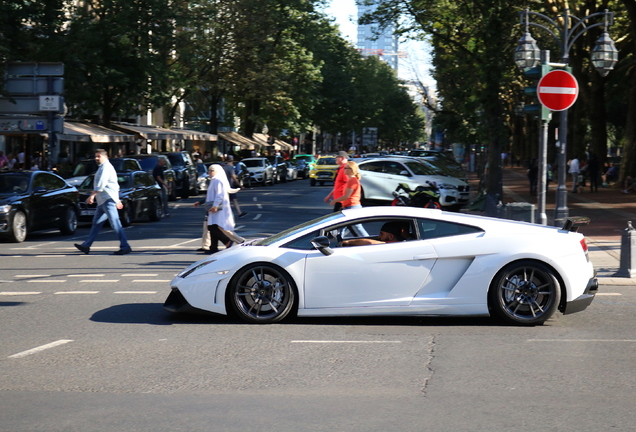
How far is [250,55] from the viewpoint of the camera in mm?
49594

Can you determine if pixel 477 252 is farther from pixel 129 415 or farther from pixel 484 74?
pixel 484 74

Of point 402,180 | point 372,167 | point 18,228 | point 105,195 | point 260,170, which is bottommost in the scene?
point 18,228

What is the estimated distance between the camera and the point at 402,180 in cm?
2709

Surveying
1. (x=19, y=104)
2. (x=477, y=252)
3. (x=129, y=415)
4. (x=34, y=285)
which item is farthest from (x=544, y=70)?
(x=19, y=104)

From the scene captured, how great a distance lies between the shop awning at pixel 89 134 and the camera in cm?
3669

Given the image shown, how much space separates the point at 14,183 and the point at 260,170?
30416 millimetres

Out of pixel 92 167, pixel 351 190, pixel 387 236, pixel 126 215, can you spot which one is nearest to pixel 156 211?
pixel 126 215

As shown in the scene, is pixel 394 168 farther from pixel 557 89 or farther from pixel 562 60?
pixel 557 89

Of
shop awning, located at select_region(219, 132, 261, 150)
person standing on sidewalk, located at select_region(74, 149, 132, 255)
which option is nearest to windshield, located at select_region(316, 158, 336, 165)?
shop awning, located at select_region(219, 132, 261, 150)

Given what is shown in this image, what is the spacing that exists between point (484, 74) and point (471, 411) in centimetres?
2313

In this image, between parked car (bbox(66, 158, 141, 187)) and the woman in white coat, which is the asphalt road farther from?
parked car (bbox(66, 158, 141, 187))

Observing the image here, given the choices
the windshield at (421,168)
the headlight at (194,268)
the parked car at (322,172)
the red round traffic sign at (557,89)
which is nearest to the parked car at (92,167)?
the windshield at (421,168)

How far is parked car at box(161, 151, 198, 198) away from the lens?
118 ft

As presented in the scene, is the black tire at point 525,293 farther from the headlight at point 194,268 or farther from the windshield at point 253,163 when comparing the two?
the windshield at point 253,163
